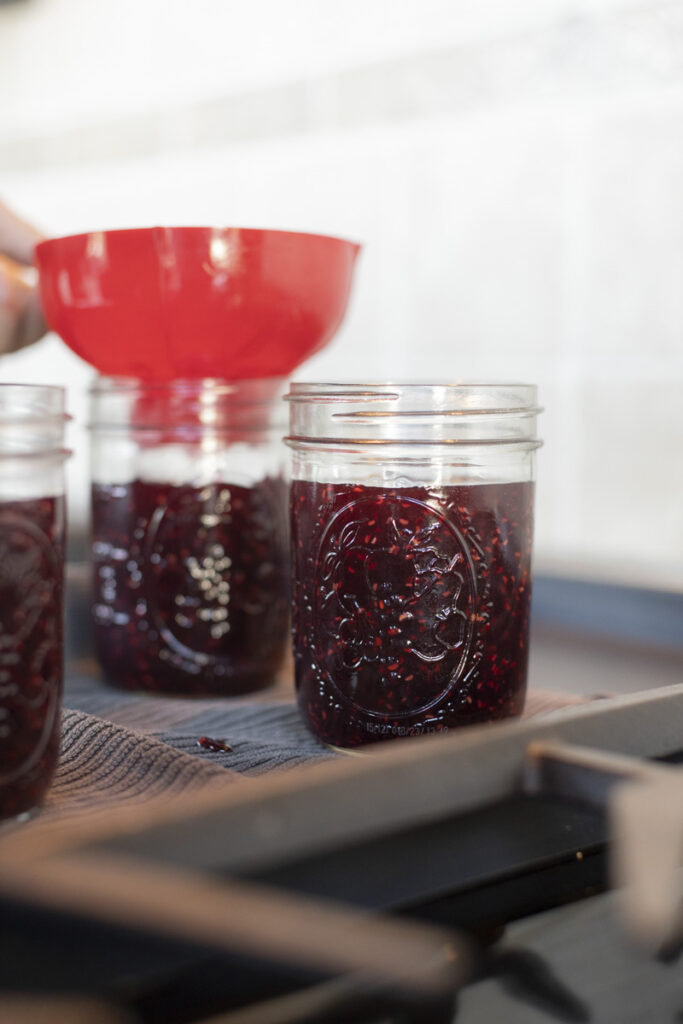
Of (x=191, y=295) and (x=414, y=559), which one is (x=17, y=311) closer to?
(x=191, y=295)

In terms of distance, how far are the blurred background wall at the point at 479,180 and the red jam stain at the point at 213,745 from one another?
409mm

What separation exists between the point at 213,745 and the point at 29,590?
0.49 ft

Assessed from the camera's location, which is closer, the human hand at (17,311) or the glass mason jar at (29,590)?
the glass mason jar at (29,590)

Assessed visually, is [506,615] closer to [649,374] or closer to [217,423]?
[217,423]

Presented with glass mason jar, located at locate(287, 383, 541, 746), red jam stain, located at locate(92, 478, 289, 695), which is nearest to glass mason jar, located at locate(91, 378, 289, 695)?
red jam stain, located at locate(92, 478, 289, 695)

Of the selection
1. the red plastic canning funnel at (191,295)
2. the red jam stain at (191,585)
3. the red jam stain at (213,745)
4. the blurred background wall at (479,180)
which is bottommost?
the red jam stain at (213,745)

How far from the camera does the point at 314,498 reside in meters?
0.55

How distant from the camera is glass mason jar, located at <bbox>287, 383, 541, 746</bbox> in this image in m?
0.52

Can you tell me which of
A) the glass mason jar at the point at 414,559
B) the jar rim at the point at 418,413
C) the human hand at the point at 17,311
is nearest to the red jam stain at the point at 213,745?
the glass mason jar at the point at 414,559

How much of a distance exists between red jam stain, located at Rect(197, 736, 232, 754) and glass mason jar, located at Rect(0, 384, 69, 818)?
0.09 m

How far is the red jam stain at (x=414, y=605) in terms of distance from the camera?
52 cm

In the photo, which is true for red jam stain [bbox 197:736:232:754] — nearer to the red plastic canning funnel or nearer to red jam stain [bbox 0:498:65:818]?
red jam stain [bbox 0:498:65:818]

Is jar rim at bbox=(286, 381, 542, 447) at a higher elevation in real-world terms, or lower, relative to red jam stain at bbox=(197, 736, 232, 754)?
higher

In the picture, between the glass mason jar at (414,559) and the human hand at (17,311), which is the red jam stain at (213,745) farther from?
the human hand at (17,311)
